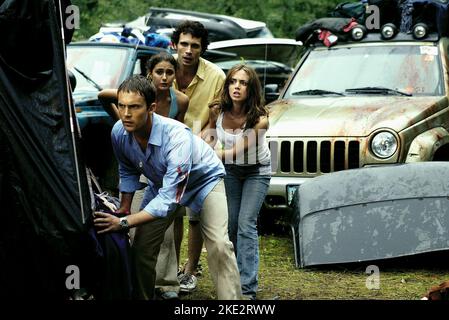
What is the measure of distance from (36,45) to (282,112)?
14.9 feet

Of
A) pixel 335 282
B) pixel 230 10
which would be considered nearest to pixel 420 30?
pixel 335 282

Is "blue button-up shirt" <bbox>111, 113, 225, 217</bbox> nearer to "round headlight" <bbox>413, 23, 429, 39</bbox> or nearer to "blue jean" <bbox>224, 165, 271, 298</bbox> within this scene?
"blue jean" <bbox>224, 165, 271, 298</bbox>

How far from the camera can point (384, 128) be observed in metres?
8.74

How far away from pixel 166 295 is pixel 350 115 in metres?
3.10

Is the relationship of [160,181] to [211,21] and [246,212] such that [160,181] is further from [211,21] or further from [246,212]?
[211,21]

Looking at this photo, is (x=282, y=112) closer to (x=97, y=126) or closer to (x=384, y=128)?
(x=384, y=128)

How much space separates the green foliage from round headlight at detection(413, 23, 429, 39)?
31.4 feet

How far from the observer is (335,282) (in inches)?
289

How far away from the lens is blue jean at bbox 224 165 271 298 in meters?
6.79

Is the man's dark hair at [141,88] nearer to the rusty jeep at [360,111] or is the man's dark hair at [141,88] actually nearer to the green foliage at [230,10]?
the rusty jeep at [360,111]

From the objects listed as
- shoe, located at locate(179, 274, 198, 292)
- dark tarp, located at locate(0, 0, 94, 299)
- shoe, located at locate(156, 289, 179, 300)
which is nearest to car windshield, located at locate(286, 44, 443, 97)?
shoe, located at locate(179, 274, 198, 292)

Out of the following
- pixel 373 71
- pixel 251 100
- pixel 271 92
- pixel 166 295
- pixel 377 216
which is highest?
pixel 251 100

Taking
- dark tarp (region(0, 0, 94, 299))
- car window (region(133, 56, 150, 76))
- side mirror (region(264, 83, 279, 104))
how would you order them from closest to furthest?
dark tarp (region(0, 0, 94, 299)) < side mirror (region(264, 83, 279, 104)) < car window (region(133, 56, 150, 76))
